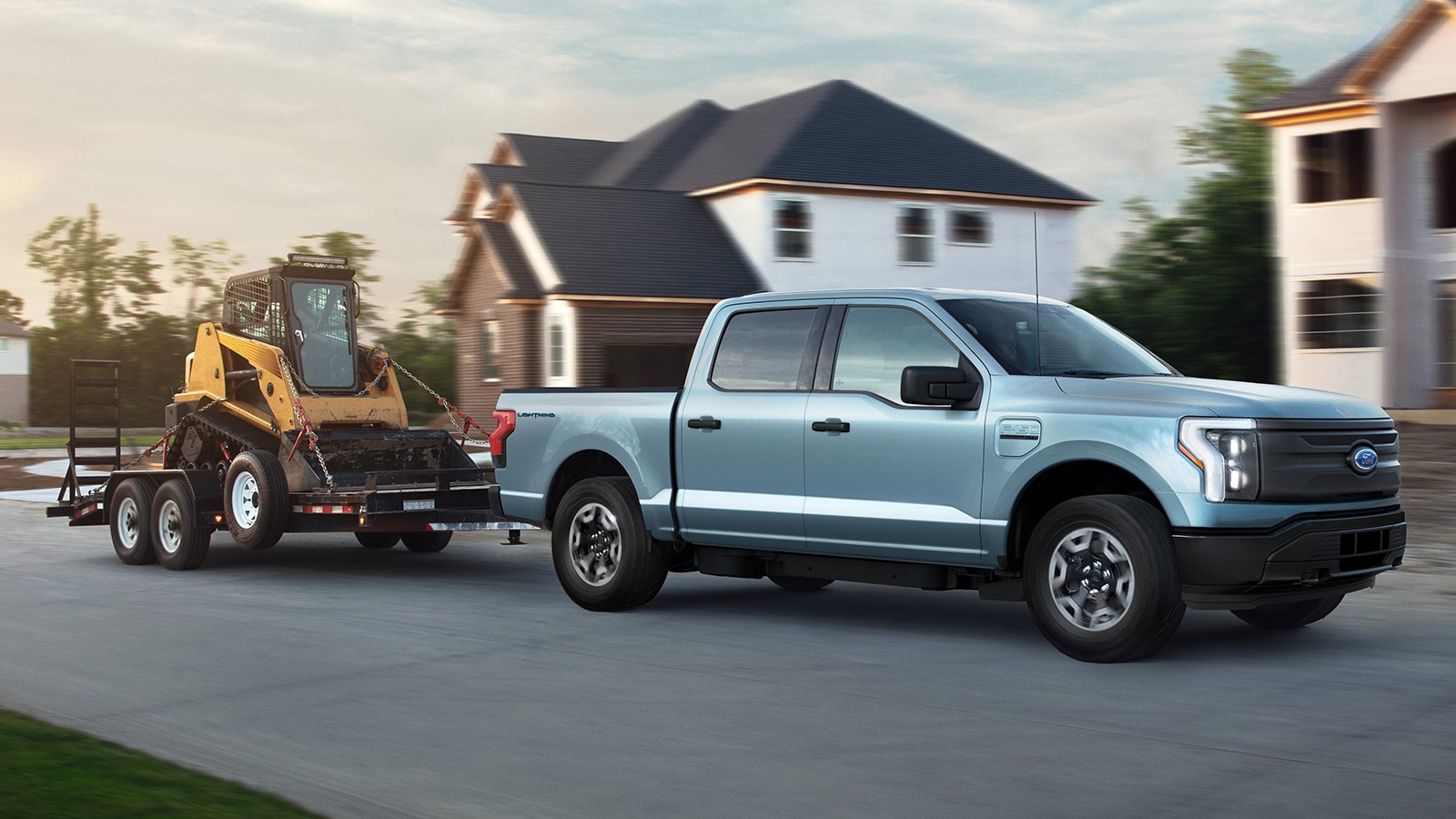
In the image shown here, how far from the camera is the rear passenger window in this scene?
31.2ft

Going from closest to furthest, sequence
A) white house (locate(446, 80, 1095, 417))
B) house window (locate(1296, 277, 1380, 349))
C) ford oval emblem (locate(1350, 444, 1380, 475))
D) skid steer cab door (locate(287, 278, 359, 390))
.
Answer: ford oval emblem (locate(1350, 444, 1380, 475)), skid steer cab door (locate(287, 278, 359, 390)), house window (locate(1296, 277, 1380, 349)), white house (locate(446, 80, 1095, 417))

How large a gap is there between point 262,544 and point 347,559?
1.69 meters

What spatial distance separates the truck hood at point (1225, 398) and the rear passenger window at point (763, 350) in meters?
1.83

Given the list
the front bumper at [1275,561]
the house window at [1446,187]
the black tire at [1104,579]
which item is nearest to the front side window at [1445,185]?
the house window at [1446,187]

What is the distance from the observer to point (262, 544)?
43.2 feet

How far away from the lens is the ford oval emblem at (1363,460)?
26.1 feet

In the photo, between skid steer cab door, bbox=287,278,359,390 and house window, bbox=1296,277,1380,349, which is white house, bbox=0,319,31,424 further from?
skid steer cab door, bbox=287,278,359,390

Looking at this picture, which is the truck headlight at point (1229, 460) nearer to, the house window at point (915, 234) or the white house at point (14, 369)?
the house window at point (915, 234)

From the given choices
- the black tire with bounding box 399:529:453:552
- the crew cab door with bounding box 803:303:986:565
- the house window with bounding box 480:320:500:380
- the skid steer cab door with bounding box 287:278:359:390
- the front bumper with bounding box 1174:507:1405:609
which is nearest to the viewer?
the front bumper with bounding box 1174:507:1405:609

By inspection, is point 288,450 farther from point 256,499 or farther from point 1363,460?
point 1363,460

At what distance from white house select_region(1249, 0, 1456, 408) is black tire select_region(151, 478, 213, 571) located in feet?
71.8

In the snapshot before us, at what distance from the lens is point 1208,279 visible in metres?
40.5

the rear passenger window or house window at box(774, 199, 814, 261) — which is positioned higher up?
house window at box(774, 199, 814, 261)

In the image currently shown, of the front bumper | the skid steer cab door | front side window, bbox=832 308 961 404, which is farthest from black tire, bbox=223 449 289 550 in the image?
the front bumper
